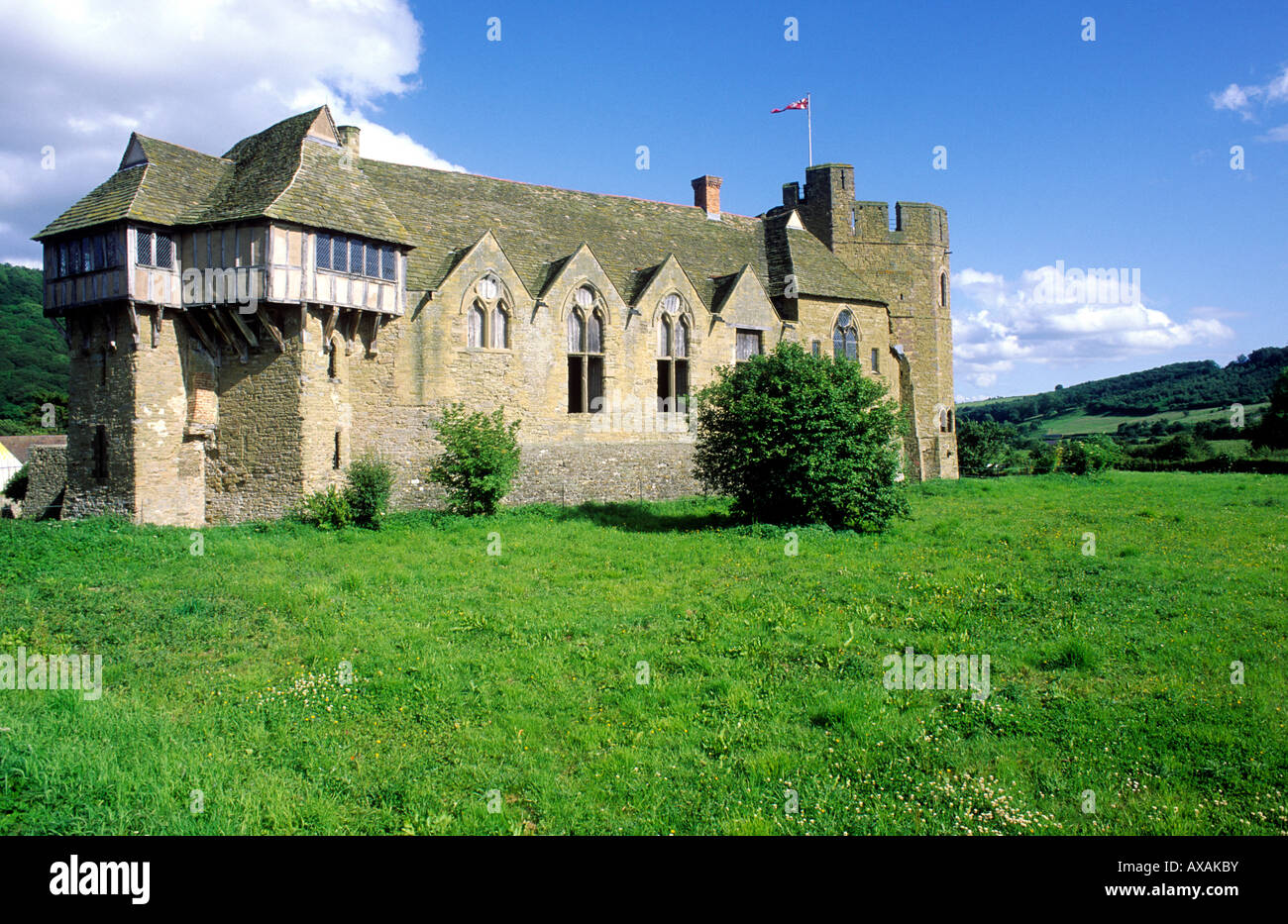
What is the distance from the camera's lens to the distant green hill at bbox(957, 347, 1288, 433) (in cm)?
10250

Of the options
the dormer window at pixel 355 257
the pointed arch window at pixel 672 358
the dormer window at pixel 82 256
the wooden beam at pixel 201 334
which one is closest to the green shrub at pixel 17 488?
the dormer window at pixel 82 256

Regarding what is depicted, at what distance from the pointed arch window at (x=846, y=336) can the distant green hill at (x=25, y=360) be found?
239 ft

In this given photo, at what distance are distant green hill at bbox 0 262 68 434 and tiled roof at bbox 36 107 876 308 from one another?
61994 mm

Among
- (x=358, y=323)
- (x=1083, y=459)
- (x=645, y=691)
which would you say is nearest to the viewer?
(x=645, y=691)

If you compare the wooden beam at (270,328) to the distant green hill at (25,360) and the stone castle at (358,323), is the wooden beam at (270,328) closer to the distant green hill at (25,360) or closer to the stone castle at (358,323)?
the stone castle at (358,323)

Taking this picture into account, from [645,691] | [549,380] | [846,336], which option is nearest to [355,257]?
[549,380]

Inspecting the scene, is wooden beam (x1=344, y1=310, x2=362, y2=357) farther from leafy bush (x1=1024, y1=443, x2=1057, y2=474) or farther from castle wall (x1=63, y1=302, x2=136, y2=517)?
leafy bush (x1=1024, y1=443, x2=1057, y2=474)

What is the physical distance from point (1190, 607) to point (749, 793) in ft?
32.2

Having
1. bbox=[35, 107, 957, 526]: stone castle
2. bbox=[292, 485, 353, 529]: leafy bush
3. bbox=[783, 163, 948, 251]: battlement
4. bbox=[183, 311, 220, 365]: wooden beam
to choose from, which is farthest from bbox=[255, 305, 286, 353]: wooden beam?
bbox=[783, 163, 948, 251]: battlement

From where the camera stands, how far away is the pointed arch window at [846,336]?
34.9m

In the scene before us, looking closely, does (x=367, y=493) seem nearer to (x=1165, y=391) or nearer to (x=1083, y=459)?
(x=1083, y=459)

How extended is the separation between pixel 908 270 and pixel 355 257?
25967 mm

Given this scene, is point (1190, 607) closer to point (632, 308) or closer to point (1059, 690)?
point (1059, 690)

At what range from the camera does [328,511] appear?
2220 centimetres
